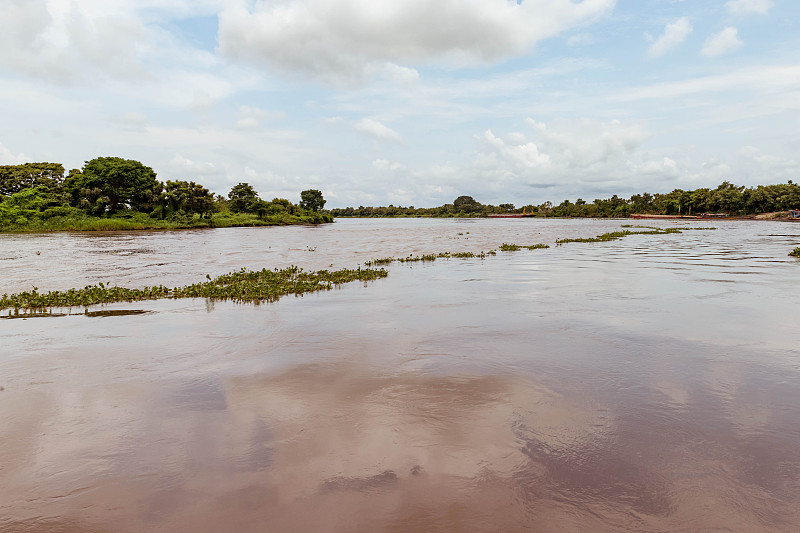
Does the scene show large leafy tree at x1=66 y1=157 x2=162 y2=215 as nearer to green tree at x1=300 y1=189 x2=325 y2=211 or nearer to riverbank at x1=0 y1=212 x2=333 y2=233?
riverbank at x1=0 y1=212 x2=333 y2=233

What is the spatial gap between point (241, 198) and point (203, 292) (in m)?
82.5

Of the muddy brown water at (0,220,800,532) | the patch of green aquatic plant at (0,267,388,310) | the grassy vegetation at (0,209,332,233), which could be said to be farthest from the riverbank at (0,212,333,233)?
the muddy brown water at (0,220,800,532)

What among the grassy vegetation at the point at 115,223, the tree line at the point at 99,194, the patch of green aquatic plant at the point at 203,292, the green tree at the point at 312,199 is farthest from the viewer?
the green tree at the point at 312,199

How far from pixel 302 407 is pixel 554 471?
334 cm

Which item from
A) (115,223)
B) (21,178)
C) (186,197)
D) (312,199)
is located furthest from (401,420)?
(312,199)

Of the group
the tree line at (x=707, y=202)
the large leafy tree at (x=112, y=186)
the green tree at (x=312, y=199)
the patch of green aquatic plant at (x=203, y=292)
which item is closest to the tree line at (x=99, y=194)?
the large leafy tree at (x=112, y=186)

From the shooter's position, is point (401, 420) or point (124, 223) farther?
point (124, 223)

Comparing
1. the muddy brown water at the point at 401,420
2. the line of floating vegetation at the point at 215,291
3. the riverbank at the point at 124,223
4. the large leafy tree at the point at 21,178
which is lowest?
the muddy brown water at the point at 401,420

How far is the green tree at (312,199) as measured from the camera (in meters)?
121

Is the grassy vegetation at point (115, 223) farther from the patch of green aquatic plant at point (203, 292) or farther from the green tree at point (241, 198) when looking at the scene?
the patch of green aquatic plant at point (203, 292)

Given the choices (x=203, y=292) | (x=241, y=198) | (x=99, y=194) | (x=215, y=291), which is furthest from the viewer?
(x=241, y=198)

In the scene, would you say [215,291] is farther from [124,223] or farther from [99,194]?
[99,194]

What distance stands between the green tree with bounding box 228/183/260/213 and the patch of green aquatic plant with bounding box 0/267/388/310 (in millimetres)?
78158

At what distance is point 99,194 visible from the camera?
67.0m
